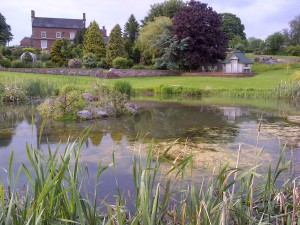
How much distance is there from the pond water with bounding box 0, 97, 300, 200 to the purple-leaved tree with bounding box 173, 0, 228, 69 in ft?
62.1

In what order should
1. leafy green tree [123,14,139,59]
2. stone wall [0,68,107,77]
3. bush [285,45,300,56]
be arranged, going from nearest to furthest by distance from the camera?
stone wall [0,68,107,77], bush [285,45,300,56], leafy green tree [123,14,139,59]

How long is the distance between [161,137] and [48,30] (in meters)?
49.5

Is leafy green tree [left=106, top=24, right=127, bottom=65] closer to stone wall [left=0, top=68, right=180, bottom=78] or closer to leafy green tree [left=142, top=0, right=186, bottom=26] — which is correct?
stone wall [left=0, top=68, right=180, bottom=78]

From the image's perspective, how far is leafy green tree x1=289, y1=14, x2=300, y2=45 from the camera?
5412 centimetres

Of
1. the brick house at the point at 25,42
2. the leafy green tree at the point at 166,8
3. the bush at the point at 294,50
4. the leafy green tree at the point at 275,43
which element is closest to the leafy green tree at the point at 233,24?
the leafy green tree at the point at 275,43

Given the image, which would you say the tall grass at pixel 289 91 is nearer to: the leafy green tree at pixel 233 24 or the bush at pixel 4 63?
the bush at pixel 4 63

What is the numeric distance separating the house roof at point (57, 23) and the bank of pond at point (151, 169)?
141 feet

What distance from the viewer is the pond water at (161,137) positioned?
5613mm

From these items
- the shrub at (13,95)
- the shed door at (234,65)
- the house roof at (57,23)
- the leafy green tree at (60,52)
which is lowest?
the shrub at (13,95)

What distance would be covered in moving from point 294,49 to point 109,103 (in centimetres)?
4015

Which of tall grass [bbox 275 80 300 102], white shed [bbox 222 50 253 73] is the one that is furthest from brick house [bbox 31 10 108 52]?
tall grass [bbox 275 80 300 102]

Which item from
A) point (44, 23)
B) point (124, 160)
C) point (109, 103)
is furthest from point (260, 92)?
point (44, 23)

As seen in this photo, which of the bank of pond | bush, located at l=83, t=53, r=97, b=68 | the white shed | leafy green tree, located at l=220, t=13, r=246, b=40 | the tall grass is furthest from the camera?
leafy green tree, located at l=220, t=13, r=246, b=40

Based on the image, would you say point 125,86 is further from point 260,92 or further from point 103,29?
point 103,29
